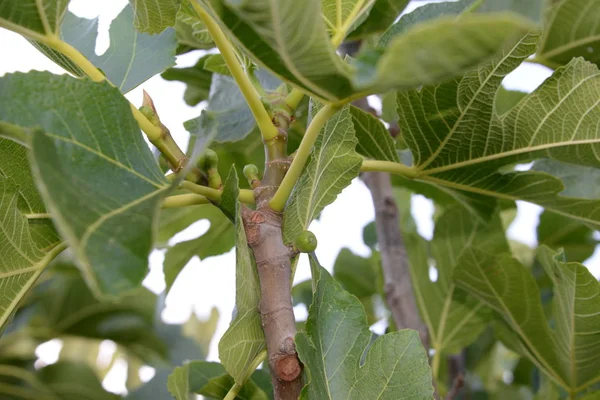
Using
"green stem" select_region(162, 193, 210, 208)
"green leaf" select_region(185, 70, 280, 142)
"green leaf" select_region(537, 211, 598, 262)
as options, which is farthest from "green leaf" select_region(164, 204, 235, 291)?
"green leaf" select_region(537, 211, 598, 262)

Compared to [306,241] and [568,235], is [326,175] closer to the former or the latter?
[306,241]

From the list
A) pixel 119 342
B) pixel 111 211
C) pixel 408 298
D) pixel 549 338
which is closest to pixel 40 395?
pixel 119 342

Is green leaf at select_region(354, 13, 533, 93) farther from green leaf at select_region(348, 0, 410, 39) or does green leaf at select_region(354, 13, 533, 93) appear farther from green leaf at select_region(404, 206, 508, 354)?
green leaf at select_region(404, 206, 508, 354)

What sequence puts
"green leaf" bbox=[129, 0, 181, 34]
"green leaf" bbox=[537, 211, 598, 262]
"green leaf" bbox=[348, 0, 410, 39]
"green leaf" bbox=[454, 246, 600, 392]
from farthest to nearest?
"green leaf" bbox=[537, 211, 598, 262] → "green leaf" bbox=[348, 0, 410, 39] → "green leaf" bbox=[454, 246, 600, 392] → "green leaf" bbox=[129, 0, 181, 34]

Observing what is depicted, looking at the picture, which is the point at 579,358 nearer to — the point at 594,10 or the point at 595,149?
the point at 595,149

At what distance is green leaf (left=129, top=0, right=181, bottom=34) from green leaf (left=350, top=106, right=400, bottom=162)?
248mm

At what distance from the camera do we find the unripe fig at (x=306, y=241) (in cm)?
53

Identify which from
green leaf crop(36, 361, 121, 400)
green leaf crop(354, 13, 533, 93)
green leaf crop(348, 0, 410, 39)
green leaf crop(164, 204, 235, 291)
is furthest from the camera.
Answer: green leaf crop(36, 361, 121, 400)

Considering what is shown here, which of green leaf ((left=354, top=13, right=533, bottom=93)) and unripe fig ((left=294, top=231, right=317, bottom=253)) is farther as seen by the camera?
unripe fig ((left=294, top=231, right=317, bottom=253))

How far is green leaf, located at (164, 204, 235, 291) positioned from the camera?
38.5 inches

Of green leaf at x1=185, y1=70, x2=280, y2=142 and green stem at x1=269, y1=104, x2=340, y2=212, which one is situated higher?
green leaf at x1=185, y1=70, x2=280, y2=142

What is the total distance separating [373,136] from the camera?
30.1 inches

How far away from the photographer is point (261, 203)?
574 millimetres

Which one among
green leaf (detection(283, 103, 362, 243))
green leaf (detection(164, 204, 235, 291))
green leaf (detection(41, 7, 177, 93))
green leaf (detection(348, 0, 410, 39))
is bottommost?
green leaf (detection(283, 103, 362, 243))
